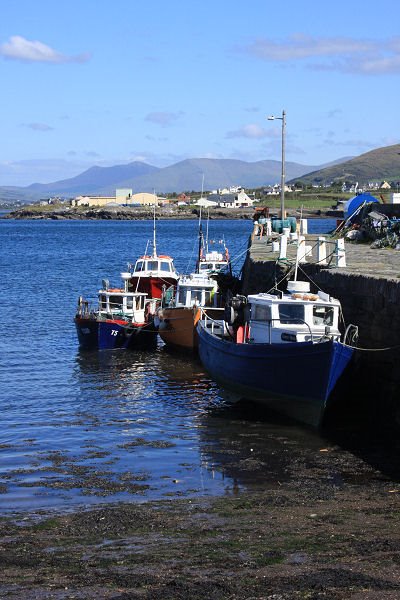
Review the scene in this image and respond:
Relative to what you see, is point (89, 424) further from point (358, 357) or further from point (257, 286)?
point (257, 286)

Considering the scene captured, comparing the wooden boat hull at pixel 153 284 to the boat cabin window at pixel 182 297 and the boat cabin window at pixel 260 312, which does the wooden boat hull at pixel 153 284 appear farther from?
the boat cabin window at pixel 260 312

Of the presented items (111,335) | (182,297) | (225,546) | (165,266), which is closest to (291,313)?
(225,546)

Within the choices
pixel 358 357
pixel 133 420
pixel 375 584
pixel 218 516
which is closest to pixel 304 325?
pixel 358 357

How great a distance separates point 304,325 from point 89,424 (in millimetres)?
4717

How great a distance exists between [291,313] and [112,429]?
4271mm

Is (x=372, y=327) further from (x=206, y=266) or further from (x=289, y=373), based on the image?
(x=206, y=266)

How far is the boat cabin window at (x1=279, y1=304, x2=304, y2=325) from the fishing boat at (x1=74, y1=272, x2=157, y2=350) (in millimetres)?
11285

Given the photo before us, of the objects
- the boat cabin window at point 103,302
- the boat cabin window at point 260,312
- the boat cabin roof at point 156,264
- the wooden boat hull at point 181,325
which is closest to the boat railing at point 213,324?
the wooden boat hull at point 181,325

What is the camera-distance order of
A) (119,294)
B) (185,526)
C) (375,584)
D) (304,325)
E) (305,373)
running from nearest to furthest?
(375,584), (185,526), (305,373), (304,325), (119,294)

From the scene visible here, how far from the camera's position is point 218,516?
12.8m

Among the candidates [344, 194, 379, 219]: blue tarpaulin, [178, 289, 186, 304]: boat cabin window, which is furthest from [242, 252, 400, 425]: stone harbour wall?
[344, 194, 379, 219]: blue tarpaulin

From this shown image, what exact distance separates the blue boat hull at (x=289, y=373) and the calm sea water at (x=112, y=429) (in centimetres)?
45

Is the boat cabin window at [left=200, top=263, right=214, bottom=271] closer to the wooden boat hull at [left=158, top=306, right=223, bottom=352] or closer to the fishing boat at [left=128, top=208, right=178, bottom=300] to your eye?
the fishing boat at [left=128, top=208, right=178, bottom=300]

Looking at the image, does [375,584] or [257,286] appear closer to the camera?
[375,584]
